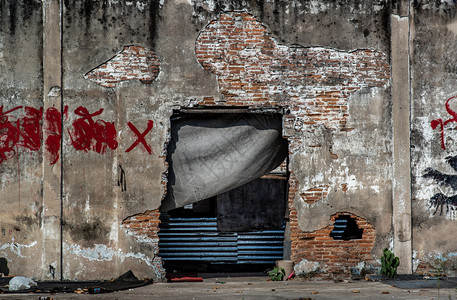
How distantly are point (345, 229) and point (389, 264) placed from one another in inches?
42.3

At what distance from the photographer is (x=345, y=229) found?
9891 millimetres

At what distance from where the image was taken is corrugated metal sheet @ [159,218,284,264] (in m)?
10.6

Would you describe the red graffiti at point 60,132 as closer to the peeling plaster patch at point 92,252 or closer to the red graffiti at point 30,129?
the red graffiti at point 30,129

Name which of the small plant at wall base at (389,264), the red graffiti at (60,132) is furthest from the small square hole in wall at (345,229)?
the red graffiti at (60,132)

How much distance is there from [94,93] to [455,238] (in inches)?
225

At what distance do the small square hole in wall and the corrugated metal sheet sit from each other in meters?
1.06

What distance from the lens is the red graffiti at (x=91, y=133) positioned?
8961mm

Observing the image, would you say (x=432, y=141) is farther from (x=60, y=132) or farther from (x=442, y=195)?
(x=60, y=132)

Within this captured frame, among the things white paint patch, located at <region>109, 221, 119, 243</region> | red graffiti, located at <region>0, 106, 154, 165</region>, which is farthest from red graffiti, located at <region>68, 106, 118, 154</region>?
white paint patch, located at <region>109, 221, 119, 243</region>

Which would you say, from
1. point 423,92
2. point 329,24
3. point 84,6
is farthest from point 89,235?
point 423,92

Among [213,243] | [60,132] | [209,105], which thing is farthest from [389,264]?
[60,132]

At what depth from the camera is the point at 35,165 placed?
29.3 ft

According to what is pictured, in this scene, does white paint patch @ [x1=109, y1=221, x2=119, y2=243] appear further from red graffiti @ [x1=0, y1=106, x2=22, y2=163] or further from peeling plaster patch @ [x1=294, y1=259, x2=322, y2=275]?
peeling plaster patch @ [x1=294, y1=259, x2=322, y2=275]

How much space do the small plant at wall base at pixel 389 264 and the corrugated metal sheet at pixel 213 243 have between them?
2.10 meters
